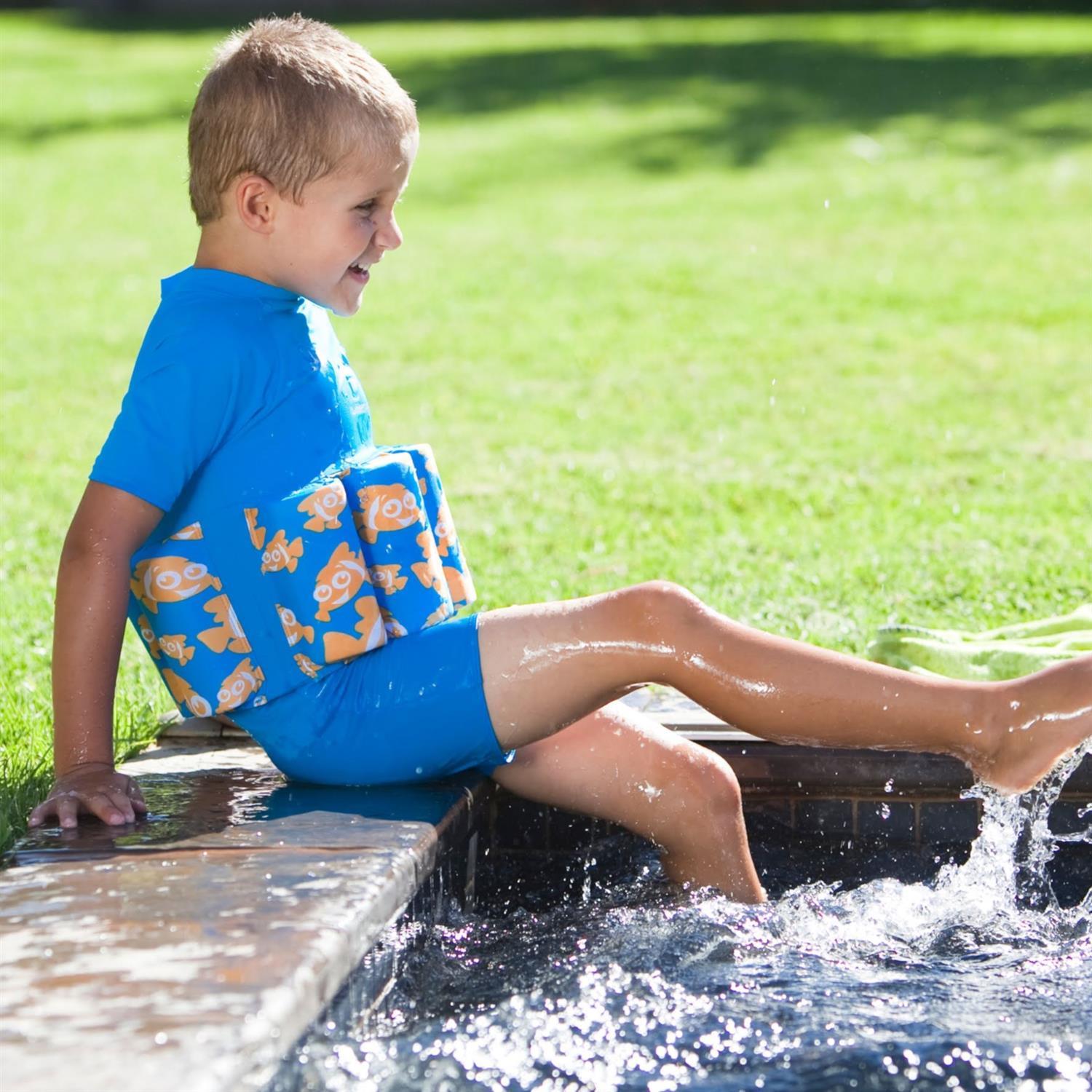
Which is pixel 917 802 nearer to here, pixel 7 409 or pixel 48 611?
pixel 48 611

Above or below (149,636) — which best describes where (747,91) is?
above

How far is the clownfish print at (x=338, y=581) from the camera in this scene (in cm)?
266

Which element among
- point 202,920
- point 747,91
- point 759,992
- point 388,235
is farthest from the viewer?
point 747,91

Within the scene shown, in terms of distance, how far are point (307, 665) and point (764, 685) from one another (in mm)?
703

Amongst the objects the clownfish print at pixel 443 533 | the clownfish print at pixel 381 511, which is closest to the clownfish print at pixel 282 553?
the clownfish print at pixel 381 511

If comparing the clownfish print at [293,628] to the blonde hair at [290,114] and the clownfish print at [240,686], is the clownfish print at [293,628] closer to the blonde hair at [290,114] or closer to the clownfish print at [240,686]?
the clownfish print at [240,686]

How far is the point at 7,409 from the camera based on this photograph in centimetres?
699

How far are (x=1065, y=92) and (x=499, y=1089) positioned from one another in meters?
12.9

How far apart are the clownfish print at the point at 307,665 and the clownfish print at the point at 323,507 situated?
20 cm

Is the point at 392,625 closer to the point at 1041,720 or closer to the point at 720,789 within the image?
the point at 720,789

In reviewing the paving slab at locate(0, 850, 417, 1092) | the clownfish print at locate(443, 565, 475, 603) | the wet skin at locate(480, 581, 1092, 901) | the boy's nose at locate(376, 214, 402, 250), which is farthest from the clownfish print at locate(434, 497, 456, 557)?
the paving slab at locate(0, 850, 417, 1092)

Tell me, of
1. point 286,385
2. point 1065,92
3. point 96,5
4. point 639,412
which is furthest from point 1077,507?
point 96,5

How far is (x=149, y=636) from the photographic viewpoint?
2797 millimetres

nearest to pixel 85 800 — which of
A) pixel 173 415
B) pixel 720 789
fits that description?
pixel 173 415
